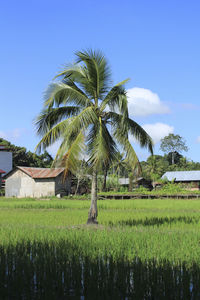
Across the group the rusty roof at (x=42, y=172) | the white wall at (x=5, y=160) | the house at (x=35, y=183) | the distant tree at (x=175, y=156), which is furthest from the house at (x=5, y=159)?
the distant tree at (x=175, y=156)

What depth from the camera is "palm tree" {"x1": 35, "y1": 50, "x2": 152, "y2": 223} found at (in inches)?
588

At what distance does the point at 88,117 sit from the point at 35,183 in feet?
101

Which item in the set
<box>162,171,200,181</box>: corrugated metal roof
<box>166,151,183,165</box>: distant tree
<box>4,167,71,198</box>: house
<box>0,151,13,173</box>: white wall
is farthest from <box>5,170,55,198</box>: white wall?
<box>166,151,183,165</box>: distant tree

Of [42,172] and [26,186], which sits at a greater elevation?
[42,172]

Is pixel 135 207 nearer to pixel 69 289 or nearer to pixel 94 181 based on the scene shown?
pixel 94 181

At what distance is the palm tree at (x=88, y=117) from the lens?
14938 millimetres

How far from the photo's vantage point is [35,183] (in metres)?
44.7

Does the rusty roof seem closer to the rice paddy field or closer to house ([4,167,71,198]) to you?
house ([4,167,71,198])

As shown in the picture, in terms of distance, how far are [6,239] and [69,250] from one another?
2.82m

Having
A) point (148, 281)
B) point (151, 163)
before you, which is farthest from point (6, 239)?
point (151, 163)

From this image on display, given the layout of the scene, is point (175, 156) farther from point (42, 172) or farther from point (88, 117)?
point (88, 117)

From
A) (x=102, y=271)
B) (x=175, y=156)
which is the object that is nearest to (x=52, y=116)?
(x=102, y=271)

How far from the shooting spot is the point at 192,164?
76.1 m

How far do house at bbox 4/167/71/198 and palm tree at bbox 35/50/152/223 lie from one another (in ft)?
87.2
